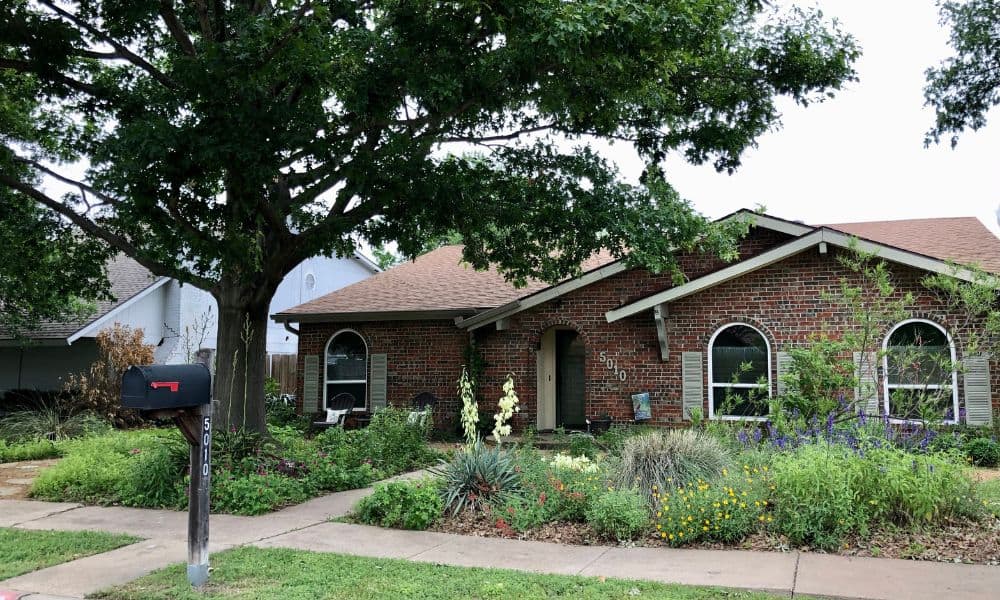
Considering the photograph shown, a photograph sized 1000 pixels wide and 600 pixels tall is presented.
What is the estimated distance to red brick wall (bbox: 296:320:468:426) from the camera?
17.1 meters

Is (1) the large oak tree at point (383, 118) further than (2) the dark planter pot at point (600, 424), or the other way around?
(2) the dark planter pot at point (600, 424)

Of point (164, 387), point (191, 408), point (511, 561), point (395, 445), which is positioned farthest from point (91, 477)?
point (511, 561)

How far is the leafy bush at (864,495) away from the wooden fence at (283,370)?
18647 millimetres

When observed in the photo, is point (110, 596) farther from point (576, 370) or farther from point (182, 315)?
point (182, 315)

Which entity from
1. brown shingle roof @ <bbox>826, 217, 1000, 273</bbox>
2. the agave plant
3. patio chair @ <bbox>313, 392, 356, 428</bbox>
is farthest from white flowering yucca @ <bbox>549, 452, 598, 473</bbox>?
patio chair @ <bbox>313, 392, 356, 428</bbox>

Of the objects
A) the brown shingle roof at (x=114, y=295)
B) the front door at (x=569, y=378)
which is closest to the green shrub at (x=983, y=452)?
the front door at (x=569, y=378)

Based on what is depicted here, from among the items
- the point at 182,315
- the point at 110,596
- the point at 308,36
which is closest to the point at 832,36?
the point at 308,36

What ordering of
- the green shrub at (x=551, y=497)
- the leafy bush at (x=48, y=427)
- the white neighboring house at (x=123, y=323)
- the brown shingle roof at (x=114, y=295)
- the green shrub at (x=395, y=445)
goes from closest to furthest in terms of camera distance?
the green shrub at (x=551, y=497) → the green shrub at (x=395, y=445) → the leafy bush at (x=48, y=427) → the brown shingle roof at (x=114, y=295) → the white neighboring house at (x=123, y=323)

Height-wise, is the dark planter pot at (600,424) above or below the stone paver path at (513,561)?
above

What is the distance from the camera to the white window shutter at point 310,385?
18.4 metres

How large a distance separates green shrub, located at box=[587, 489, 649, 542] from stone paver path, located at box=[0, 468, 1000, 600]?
281 mm

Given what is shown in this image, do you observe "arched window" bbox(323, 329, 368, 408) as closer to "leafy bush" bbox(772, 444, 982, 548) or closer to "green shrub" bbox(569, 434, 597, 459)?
"green shrub" bbox(569, 434, 597, 459)

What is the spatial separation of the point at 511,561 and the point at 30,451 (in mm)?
11109

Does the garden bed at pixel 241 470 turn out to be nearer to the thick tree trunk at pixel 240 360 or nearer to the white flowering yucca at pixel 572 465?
the thick tree trunk at pixel 240 360
